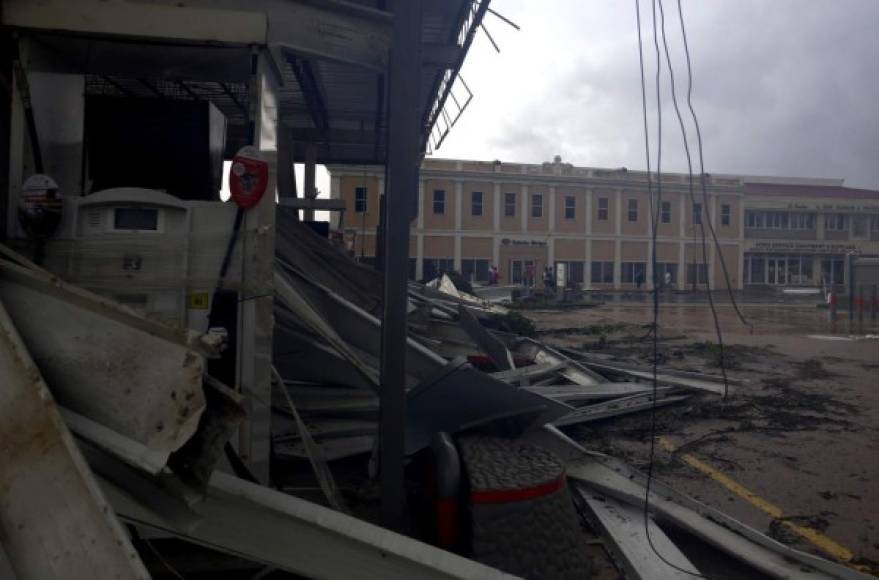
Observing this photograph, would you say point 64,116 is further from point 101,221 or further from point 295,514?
point 295,514

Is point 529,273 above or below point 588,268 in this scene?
below

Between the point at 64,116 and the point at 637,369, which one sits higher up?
the point at 64,116

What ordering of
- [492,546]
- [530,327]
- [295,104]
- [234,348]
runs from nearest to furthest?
[492,546]
[234,348]
[295,104]
[530,327]

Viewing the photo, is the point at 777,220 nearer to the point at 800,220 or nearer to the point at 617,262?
the point at 800,220

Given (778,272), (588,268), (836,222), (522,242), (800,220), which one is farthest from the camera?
(836,222)

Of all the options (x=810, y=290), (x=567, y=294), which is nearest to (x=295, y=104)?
(x=567, y=294)

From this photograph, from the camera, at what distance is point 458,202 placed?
150ft

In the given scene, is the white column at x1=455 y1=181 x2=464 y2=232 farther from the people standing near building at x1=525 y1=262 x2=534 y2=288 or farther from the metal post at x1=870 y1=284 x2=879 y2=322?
the metal post at x1=870 y1=284 x2=879 y2=322

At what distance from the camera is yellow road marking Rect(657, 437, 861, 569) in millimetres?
3592

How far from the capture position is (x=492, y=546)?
265cm

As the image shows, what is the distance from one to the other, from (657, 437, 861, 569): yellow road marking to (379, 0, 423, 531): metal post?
2.63m

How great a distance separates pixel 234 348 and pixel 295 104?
15.6 ft

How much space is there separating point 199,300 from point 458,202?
143 ft

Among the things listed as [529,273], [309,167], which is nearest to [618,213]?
[529,273]
